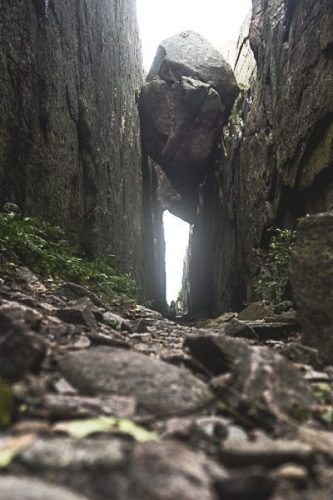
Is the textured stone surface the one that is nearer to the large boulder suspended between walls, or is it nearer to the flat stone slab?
the large boulder suspended between walls

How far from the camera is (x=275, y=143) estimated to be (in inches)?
435

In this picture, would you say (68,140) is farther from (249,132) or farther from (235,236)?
(235,236)

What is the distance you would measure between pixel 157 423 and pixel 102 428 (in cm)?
31

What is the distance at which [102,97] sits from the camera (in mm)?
12328

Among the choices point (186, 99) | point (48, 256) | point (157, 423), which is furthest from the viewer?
point (186, 99)

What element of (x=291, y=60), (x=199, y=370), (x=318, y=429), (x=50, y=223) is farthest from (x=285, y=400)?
(x=291, y=60)

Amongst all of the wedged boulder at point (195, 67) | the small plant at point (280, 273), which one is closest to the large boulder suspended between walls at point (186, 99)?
the wedged boulder at point (195, 67)

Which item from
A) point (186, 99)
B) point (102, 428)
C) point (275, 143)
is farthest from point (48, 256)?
point (186, 99)

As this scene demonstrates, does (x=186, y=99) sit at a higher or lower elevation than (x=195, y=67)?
lower

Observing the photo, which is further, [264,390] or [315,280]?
[315,280]

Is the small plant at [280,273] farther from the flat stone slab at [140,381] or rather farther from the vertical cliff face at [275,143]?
the flat stone slab at [140,381]

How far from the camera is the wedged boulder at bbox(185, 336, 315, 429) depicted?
5.72 feet

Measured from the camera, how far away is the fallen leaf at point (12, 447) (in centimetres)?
118

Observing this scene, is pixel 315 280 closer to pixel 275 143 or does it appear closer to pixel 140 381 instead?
pixel 140 381
